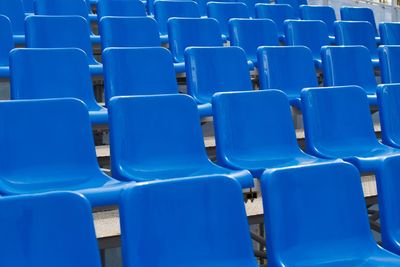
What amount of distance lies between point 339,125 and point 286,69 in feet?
1.03

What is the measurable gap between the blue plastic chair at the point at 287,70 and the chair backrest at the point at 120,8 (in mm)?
586

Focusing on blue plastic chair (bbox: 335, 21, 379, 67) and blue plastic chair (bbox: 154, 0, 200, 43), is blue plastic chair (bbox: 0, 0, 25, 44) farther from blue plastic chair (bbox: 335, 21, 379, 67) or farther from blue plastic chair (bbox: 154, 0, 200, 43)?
blue plastic chair (bbox: 335, 21, 379, 67)

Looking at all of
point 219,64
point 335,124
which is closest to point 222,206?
point 335,124

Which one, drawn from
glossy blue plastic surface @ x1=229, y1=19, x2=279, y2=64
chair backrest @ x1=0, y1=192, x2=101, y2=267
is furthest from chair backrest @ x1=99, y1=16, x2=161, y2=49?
chair backrest @ x1=0, y1=192, x2=101, y2=267

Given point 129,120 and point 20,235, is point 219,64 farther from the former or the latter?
point 20,235

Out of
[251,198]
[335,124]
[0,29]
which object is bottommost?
[251,198]

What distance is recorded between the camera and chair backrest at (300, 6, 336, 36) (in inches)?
99.7

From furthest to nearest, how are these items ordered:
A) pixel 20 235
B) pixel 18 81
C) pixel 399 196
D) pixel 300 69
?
pixel 300 69 → pixel 18 81 → pixel 399 196 → pixel 20 235

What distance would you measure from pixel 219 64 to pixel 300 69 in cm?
22

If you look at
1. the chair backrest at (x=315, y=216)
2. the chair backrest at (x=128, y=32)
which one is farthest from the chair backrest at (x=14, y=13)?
the chair backrest at (x=315, y=216)

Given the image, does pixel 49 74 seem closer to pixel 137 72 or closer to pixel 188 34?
pixel 137 72

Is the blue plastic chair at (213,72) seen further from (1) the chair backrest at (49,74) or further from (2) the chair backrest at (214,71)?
(1) the chair backrest at (49,74)

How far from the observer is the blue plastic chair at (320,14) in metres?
2.53

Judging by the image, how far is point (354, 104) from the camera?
145 centimetres
